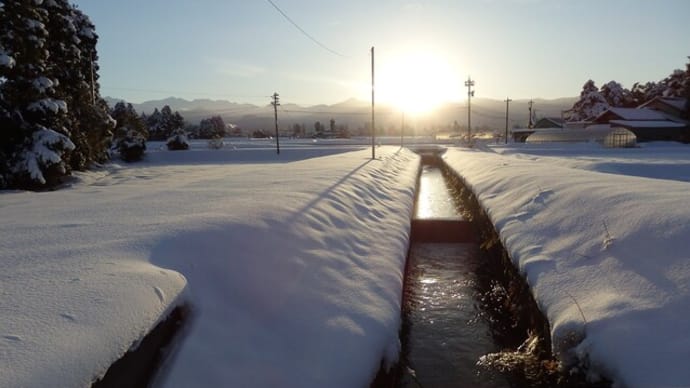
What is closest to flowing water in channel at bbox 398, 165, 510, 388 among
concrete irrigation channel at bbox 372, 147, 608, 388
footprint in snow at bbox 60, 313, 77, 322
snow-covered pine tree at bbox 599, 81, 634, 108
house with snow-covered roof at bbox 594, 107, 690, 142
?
concrete irrigation channel at bbox 372, 147, 608, 388

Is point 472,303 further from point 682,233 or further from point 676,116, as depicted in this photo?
point 676,116

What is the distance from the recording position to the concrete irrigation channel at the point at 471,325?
5305 millimetres

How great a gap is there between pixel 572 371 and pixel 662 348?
834mm

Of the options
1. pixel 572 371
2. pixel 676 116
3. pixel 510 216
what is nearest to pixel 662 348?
pixel 572 371

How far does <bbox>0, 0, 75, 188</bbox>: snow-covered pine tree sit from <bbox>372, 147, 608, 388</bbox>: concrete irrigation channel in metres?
16.4

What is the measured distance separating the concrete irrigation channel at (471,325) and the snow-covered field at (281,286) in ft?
1.66

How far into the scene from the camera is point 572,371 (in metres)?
4.14

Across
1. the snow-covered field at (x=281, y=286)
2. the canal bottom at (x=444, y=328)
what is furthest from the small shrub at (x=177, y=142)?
the canal bottom at (x=444, y=328)

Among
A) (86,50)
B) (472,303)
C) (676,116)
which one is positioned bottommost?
(472,303)

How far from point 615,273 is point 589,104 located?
241 ft

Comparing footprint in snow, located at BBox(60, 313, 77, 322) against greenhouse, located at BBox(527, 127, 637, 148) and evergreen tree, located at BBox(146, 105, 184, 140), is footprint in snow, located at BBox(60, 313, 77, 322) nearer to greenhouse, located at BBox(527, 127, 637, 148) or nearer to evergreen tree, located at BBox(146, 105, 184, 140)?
greenhouse, located at BBox(527, 127, 637, 148)

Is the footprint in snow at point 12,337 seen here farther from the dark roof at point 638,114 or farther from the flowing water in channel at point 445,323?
the dark roof at point 638,114

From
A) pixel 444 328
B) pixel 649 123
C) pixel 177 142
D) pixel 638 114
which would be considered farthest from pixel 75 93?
pixel 638 114

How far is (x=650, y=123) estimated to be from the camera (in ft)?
152
